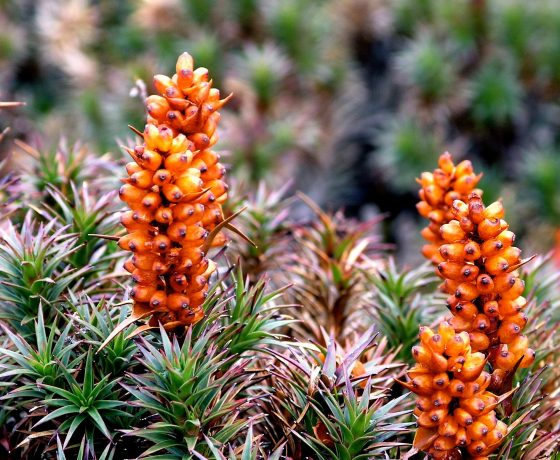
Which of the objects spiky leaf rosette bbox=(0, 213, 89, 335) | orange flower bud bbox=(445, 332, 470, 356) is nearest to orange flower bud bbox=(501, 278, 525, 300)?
orange flower bud bbox=(445, 332, 470, 356)

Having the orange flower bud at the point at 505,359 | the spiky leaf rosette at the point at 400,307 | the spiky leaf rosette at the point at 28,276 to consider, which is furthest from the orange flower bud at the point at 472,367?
Result: the spiky leaf rosette at the point at 28,276

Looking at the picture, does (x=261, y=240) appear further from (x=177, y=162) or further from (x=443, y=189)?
(x=177, y=162)

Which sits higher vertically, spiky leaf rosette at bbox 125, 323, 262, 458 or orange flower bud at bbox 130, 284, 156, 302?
orange flower bud at bbox 130, 284, 156, 302

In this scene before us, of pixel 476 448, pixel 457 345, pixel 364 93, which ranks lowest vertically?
pixel 476 448

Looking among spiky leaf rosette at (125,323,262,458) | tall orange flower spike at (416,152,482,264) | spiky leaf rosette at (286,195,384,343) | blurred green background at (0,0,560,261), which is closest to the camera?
spiky leaf rosette at (125,323,262,458)

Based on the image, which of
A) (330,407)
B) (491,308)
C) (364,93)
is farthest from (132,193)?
(364,93)

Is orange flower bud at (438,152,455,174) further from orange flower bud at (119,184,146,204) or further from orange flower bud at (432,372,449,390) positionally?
orange flower bud at (119,184,146,204)
